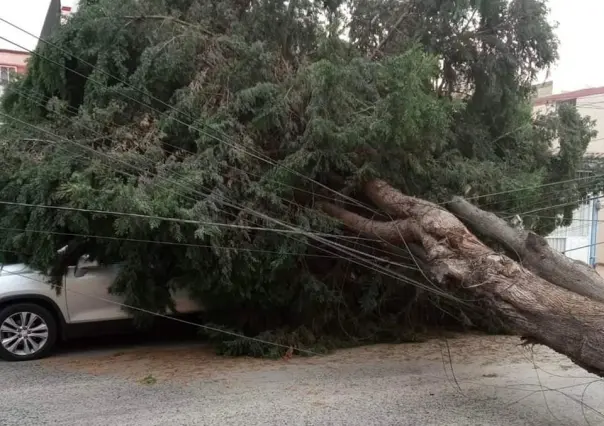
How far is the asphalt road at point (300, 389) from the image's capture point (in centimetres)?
522

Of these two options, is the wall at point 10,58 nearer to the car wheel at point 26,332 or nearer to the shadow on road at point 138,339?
the shadow on road at point 138,339

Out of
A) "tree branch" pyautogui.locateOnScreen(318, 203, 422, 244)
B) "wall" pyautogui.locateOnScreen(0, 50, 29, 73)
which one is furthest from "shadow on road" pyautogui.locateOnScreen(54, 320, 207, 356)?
"wall" pyautogui.locateOnScreen(0, 50, 29, 73)

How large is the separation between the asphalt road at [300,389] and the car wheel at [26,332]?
19 cm

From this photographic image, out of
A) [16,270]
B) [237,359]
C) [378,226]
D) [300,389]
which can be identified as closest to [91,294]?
[16,270]

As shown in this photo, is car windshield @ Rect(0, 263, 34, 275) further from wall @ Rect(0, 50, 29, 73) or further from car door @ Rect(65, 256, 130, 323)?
wall @ Rect(0, 50, 29, 73)

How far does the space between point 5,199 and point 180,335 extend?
325 centimetres

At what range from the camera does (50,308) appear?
7.38 meters

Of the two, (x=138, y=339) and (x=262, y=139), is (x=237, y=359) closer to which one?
(x=138, y=339)

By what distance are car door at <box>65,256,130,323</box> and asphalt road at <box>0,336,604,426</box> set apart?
0.53 m

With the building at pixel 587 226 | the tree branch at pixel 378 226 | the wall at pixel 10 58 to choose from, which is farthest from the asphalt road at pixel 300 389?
the wall at pixel 10 58

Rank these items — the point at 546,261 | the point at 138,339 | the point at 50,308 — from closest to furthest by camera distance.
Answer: the point at 546,261 → the point at 50,308 → the point at 138,339

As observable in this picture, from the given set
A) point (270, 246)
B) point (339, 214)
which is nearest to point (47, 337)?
point (270, 246)

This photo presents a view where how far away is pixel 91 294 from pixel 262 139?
3028mm

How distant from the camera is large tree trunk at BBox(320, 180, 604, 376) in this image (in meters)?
4.32
